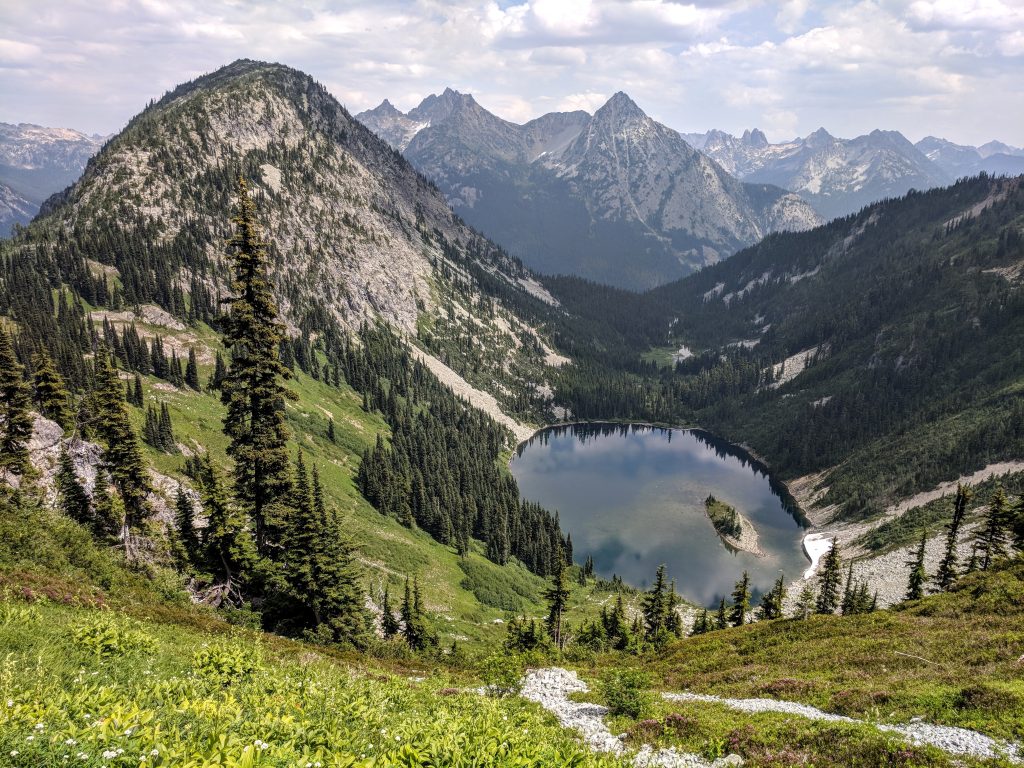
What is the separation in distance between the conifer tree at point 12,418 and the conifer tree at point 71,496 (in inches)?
90.0

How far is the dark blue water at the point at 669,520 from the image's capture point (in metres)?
127

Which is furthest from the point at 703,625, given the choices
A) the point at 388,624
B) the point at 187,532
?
the point at 187,532

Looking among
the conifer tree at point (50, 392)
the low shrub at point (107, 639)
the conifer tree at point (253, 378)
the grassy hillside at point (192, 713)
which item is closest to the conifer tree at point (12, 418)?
the conifer tree at point (50, 392)

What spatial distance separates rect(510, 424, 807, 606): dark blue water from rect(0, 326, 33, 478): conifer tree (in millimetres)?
111509

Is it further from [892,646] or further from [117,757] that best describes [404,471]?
[117,757]

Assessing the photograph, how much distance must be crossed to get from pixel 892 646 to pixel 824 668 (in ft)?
14.9

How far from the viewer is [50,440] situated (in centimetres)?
4941

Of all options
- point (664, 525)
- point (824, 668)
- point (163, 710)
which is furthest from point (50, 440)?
point (664, 525)

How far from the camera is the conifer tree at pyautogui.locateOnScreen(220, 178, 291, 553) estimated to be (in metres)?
29.4

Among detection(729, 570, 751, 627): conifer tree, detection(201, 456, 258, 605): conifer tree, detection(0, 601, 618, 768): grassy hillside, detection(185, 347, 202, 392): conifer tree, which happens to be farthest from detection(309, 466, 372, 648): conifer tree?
detection(185, 347, 202, 392): conifer tree

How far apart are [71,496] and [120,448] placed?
198 inches

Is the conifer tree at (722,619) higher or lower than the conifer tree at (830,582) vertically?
lower

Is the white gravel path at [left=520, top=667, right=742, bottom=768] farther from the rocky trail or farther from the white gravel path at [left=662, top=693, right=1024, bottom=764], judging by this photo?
the white gravel path at [left=662, top=693, right=1024, bottom=764]

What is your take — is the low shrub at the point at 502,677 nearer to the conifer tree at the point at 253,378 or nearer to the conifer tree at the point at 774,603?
the conifer tree at the point at 253,378
